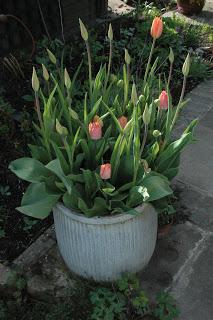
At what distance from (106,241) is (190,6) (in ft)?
14.7

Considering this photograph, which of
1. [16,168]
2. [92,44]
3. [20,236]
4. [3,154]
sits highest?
[16,168]

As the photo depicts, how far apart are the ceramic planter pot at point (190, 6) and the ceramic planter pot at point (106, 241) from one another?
13.9 ft

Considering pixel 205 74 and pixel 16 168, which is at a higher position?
pixel 16 168

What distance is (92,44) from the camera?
450 centimetres

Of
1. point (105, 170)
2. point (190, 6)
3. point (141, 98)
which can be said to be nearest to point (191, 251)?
point (141, 98)

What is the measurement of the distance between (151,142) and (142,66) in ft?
7.37

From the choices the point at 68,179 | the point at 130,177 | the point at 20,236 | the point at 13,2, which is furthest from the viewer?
the point at 13,2

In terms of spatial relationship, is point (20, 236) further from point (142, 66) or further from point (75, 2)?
point (75, 2)

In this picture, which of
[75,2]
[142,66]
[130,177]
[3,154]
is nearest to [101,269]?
[130,177]

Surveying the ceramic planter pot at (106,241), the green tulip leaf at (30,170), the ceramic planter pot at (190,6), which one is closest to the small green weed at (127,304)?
the ceramic planter pot at (106,241)

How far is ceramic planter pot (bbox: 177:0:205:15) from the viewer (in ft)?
19.3

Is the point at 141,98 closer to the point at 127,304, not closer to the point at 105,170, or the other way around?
the point at 105,170

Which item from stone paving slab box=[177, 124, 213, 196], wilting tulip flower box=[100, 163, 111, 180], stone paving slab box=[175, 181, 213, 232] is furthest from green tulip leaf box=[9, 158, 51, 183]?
stone paving slab box=[177, 124, 213, 196]

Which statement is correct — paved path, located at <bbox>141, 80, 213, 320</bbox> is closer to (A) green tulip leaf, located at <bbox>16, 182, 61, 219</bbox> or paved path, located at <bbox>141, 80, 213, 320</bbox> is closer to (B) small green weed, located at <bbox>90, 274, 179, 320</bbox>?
(B) small green weed, located at <bbox>90, 274, 179, 320</bbox>
